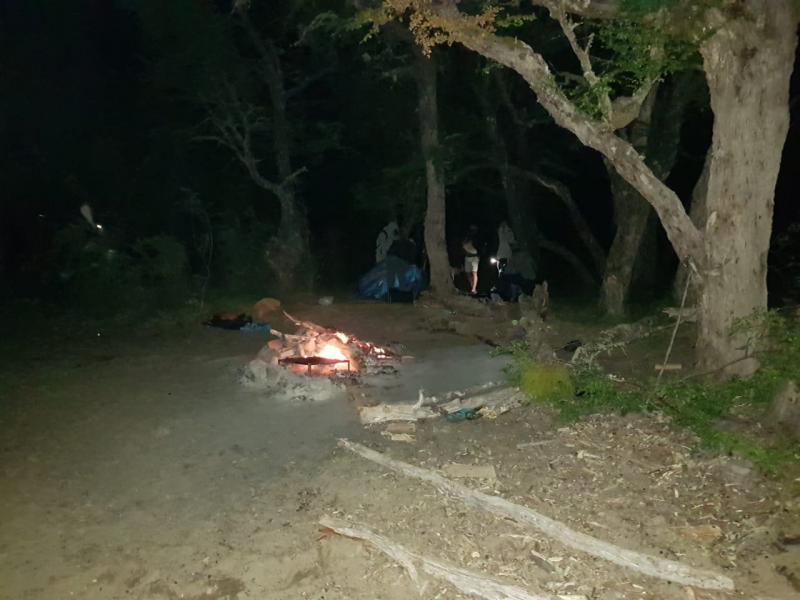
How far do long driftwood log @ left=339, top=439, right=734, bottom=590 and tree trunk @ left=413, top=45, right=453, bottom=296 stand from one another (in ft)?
28.4

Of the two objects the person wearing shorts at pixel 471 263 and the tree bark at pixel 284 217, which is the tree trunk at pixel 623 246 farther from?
the tree bark at pixel 284 217

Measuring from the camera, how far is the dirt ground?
4.32 metres

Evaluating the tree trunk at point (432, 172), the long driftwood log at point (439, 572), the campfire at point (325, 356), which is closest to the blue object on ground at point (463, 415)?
the campfire at point (325, 356)

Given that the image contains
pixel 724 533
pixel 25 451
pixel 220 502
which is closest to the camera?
pixel 724 533

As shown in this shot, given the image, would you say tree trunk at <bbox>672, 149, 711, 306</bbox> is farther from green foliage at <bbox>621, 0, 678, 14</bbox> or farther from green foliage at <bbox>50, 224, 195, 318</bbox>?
green foliage at <bbox>50, 224, 195, 318</bbox>

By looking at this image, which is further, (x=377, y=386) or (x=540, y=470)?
(x=377, y=386)

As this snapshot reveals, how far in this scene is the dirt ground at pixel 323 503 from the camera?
4.32 meters

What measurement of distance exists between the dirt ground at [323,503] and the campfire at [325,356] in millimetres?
705

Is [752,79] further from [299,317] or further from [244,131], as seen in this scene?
[244,131]

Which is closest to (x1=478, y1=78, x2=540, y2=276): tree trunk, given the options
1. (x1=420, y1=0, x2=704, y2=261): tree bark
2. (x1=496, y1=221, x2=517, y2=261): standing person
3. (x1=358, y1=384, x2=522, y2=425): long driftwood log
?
(x1=496, y1=221, x2=517, y2=261): standing person

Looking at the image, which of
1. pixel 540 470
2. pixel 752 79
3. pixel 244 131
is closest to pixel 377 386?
pixel 540 470

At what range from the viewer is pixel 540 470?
5.62 m

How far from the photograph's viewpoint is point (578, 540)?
452 cm

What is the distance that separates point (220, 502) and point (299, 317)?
758cm
